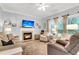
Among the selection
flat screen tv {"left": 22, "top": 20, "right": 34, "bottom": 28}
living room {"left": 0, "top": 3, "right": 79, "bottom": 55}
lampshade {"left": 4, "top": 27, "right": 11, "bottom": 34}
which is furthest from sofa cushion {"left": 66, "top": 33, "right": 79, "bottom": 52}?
lampshade {"left": 4, "top": 27, "right": 11, "bottom": 34}

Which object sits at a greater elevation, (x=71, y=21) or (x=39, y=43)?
(x=71, y=21)

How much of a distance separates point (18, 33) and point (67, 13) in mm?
1301

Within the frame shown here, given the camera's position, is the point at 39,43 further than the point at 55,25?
Yes

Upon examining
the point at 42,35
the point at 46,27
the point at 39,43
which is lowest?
the point at 39,43

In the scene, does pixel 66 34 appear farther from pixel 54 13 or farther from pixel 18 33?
pixel 18 33

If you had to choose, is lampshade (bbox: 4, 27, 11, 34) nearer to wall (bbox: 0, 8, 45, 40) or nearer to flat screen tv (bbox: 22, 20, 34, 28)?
wall (bbox: 0, 8, 45, 40)

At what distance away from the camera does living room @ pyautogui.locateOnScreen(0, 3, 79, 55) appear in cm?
166

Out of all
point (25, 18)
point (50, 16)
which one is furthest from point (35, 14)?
point (50, 16)

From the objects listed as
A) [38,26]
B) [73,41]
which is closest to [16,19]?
[38,26]

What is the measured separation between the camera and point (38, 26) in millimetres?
1925

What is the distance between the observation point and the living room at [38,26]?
166cm

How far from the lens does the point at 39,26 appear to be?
75.5 inches

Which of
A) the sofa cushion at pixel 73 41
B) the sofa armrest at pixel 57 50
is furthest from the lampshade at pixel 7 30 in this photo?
the sofa cushion at pixel 73 41

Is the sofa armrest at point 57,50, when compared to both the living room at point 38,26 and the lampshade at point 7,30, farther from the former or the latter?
the lampshade at point 7,30
